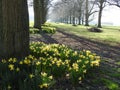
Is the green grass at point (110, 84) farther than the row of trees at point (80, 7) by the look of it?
No

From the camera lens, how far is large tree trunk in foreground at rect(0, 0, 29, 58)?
6.05 meters

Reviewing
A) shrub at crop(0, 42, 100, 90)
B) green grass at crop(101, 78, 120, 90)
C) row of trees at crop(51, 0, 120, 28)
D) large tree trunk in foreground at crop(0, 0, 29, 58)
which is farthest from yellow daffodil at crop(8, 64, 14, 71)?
row of trees at crop(51, 0, 120, 28)

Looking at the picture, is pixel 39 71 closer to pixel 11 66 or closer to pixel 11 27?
pixel 11 66

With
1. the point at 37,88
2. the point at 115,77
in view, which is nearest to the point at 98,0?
the point at 115,77

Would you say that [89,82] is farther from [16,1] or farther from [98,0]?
[98,0]

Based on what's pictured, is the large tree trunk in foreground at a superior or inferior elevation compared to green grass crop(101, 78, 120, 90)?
superior

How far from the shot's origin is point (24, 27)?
6414 mm

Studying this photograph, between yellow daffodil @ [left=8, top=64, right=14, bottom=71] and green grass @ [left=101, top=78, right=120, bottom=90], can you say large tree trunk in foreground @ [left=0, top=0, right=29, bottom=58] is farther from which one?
green grass @ [left=101, top=78, right=120, bottom=90]

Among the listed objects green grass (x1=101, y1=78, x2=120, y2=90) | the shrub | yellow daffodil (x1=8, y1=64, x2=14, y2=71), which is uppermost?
yellow daffodil (x1=8, y1=64, x2=14, y2=71)

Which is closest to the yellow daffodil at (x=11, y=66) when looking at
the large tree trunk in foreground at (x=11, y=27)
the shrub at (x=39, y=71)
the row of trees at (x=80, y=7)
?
the shrub at (x=39, y=71)

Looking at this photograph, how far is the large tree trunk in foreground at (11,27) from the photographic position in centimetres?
605

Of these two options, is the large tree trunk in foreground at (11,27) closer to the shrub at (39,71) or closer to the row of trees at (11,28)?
the row of trees at (11,28)

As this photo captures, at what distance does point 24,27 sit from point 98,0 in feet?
123

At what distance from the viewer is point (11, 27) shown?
6.08 m
